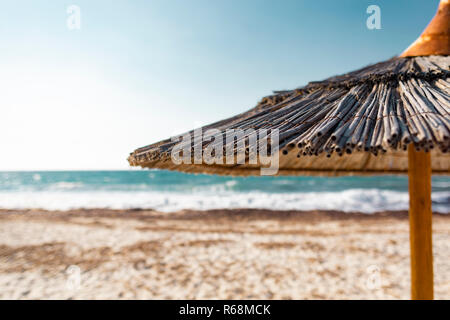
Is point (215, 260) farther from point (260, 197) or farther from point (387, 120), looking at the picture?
point (260, 197)

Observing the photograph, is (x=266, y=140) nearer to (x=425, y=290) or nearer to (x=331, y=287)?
(x=425, y=290)

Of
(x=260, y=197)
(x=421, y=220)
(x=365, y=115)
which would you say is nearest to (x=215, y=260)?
(x=421, y=220)

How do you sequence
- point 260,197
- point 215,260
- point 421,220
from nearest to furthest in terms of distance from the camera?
point 421,220 < point 215,260 < point 260,197

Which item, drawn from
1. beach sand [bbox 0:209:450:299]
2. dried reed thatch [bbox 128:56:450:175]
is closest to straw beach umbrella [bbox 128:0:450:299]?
dried reed thatch [bbox 128:56:450:175]

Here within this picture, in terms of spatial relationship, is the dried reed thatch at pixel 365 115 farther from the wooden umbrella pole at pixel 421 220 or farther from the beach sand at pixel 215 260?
the beach sand at pixel 215 260

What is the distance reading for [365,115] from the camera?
1.19 meters

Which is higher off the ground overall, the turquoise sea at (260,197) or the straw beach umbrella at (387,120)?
the straw beach umbrella at (387,120)

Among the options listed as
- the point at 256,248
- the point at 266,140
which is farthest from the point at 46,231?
the point at 266,140

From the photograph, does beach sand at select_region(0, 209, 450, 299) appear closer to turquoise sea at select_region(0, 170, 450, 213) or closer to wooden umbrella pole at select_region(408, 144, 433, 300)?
wooden umbrella pole at select_region(408, 144, 433, 300)

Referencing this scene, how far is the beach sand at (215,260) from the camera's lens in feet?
12.8

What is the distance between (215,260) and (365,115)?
4386mm

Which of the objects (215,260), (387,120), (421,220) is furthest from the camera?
(215,260)

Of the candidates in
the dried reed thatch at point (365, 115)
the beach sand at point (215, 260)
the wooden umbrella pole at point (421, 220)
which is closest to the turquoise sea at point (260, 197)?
the beach sand at point (215, 260)

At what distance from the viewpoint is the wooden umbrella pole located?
1571 millimetres
